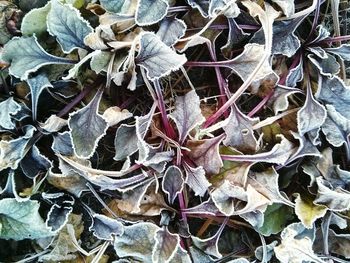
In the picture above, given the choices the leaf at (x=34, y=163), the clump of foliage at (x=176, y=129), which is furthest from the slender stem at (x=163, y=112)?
the leaf at (x=34, y=163)

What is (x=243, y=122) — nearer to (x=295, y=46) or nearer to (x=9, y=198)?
(x=295, y=46)

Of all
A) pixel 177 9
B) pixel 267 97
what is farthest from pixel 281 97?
pixel 177 9

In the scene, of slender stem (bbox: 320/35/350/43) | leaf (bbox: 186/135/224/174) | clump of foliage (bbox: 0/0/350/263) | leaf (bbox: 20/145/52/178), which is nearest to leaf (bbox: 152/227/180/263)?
clump of foliage (bbox: 0/0/350/263)

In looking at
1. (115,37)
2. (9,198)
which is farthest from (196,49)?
(9,198)

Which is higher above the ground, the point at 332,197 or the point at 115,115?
the point at 115,115

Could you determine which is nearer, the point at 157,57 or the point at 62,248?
the point at 157,57

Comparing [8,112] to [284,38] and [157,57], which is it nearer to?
[157,57]

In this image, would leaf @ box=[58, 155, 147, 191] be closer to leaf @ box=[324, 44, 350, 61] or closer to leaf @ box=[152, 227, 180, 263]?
leaf @ box=[152, 227, 180, 263]
